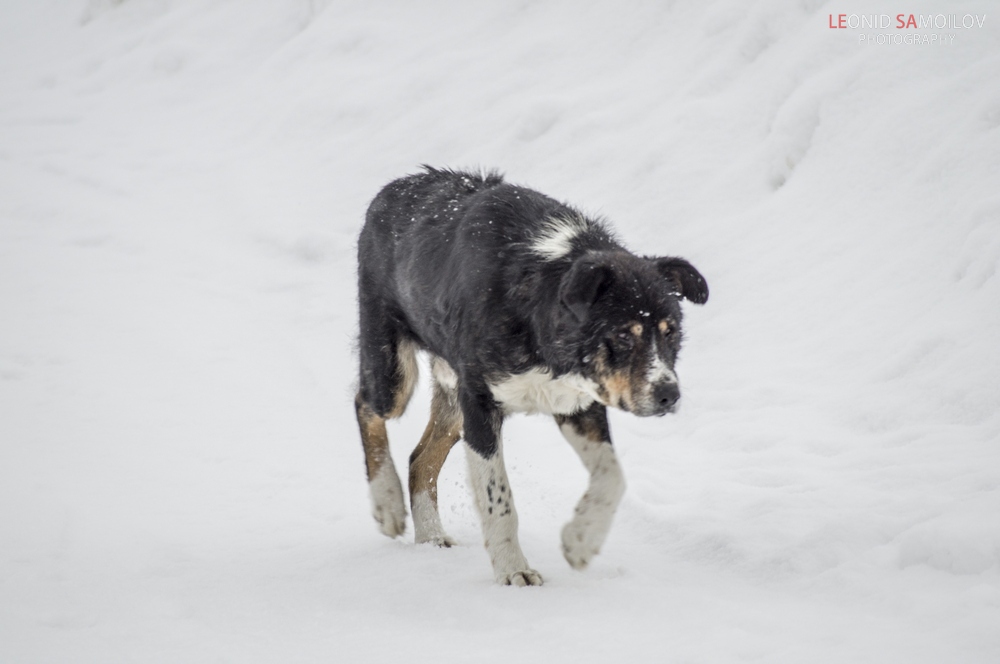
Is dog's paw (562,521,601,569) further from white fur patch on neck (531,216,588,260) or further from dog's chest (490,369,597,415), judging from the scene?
white fur patch on neck (531,216,588,260)

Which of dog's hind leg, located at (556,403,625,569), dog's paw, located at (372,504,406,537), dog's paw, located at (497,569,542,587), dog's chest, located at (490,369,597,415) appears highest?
dog's chest, located at (490,369,597,415)

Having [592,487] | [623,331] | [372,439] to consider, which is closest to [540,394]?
[592,487]

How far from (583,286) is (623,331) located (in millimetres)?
266

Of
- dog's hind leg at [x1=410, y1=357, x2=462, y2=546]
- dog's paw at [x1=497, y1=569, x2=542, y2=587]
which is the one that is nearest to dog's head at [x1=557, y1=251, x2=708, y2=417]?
dog's paw at [x1=497, y1=569, x2=542, y2=587]

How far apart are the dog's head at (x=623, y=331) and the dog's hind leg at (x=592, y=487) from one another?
1.48ft

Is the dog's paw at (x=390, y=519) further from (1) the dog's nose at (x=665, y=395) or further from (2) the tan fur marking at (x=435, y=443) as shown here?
(1) the dog's nose at (x=665, y=395)

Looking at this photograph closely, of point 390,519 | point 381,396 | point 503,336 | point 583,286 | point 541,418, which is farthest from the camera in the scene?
point 541,418

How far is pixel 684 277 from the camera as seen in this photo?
4.55 metres

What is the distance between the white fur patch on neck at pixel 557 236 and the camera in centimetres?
466

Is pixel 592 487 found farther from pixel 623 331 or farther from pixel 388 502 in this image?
pixel 388 502

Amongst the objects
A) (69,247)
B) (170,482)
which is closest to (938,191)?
(170,482)

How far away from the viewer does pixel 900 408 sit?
582 cm

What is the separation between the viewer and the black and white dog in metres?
4.21

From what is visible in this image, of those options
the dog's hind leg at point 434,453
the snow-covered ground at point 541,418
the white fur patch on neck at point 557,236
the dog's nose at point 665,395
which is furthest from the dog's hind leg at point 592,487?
the dog's hind leg at point 434,453
